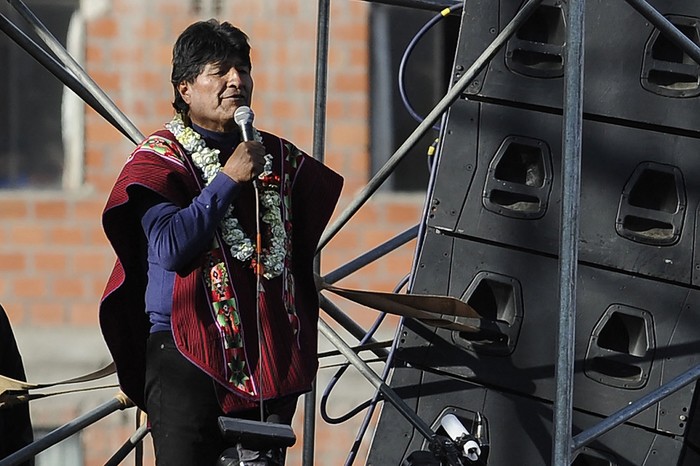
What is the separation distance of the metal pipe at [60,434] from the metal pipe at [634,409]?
1134 mm

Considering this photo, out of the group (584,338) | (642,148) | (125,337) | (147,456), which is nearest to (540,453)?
(584,338)

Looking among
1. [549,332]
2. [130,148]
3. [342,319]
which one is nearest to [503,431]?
[549,332]

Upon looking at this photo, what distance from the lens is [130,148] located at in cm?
759

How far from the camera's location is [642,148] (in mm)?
4398

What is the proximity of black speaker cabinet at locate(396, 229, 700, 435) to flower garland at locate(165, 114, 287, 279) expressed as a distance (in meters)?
0.71

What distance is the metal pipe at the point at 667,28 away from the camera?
4.13 m

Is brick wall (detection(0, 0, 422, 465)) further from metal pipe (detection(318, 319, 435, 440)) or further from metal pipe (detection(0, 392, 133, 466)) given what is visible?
metal pipe (detection(0, 392, 133, 466))

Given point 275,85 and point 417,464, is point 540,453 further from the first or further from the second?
point 275,85

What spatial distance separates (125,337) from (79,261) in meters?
3.67

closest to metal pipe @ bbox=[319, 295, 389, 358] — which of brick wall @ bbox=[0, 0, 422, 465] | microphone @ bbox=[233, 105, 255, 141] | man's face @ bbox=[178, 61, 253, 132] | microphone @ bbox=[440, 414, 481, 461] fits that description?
microphone @ bbox=[440, 414, 481, 461]

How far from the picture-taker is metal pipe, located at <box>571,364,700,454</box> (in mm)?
4055

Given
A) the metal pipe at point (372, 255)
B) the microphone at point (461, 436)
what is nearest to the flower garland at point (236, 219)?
the microphone at point (461, 436)

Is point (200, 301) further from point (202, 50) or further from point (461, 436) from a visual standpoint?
point (461, 436)

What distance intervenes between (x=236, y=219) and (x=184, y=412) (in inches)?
16.6
